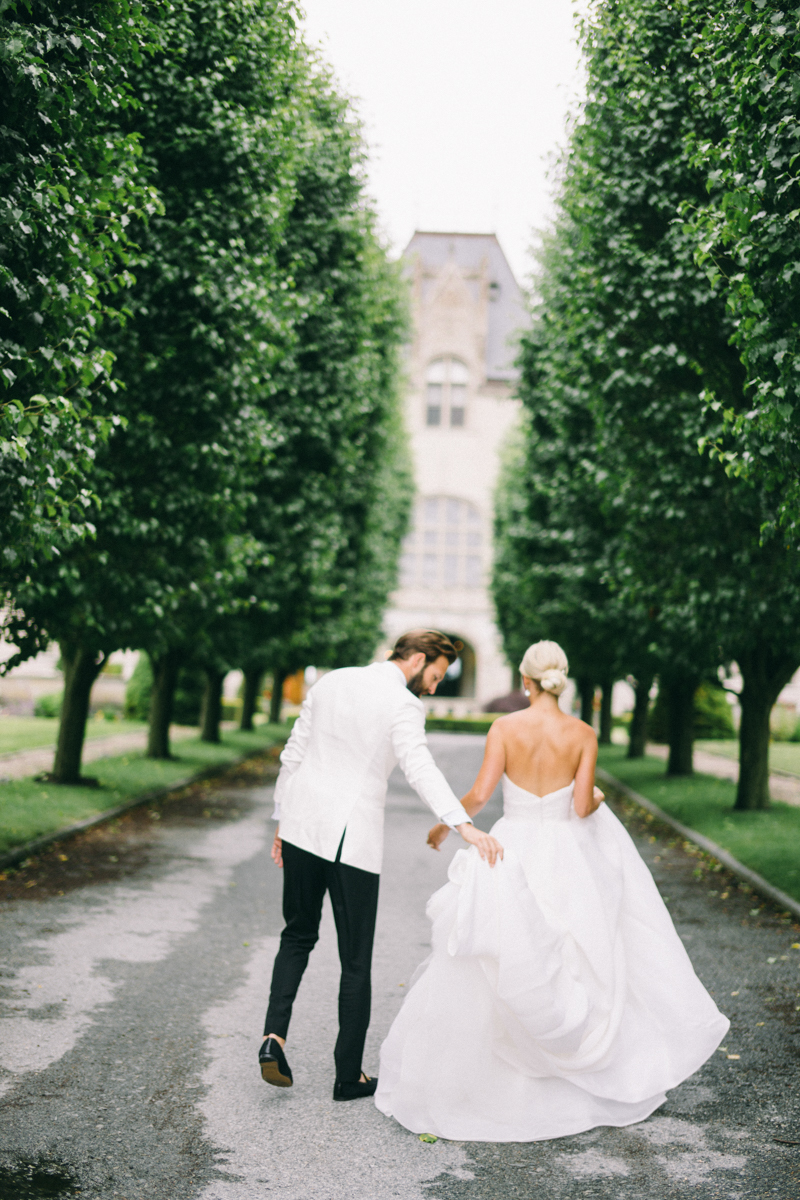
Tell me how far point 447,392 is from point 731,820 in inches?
1871

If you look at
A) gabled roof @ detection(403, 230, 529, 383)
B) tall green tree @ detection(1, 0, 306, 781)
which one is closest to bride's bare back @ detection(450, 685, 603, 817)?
tall green tree @ detection(1, 0, 306, 781)

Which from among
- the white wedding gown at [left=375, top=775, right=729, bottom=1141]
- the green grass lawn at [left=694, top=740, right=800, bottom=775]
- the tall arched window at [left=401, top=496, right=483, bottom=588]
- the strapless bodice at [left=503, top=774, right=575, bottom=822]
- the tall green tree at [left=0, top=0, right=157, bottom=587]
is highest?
the tall arched window at [left=401, top=496, right=483, bottom=588]

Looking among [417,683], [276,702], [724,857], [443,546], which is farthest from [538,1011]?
[443,546]

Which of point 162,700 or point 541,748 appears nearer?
point 541,748

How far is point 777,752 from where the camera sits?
33500 millimetres

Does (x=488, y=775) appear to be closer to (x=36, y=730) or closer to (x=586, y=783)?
(x=586, y=783)

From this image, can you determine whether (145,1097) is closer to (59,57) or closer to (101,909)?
(101,909)

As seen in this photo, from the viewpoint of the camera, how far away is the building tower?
57.6 meters

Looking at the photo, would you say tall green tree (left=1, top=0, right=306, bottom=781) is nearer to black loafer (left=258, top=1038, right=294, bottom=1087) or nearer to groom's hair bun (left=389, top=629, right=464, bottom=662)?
groom's hair bun (left=389, top=629, right=464, bottom=662)

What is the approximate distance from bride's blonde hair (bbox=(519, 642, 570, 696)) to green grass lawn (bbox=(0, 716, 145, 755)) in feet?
49.8

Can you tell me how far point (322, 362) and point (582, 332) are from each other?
5.54 m

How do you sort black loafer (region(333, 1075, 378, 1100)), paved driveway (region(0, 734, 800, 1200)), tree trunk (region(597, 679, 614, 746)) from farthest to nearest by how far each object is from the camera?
→ 1. tree trunk (region(597, 679, 614, 746))
2. black loafer (region(333, 1075, 378, 1100))
3. paved driveway (region(0, 734, 800, 1200))

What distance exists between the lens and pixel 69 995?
6.16 meters

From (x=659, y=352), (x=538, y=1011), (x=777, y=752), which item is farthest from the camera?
(x=777, y=752)
